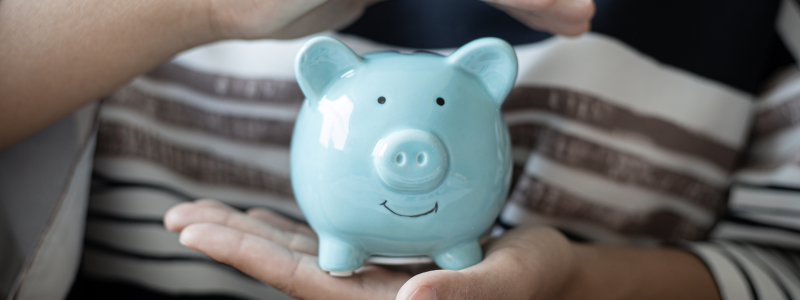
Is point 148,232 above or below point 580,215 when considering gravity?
below

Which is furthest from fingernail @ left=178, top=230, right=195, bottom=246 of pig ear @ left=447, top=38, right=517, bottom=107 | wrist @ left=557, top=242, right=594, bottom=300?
wrist @ left=557, top=242, right=594, bottom=300

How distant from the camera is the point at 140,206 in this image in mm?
916

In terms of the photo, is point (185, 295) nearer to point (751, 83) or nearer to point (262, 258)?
point (262, 258)

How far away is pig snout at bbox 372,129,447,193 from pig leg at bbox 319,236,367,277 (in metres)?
0.11

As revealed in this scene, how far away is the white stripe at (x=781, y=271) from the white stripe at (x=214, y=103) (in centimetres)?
79

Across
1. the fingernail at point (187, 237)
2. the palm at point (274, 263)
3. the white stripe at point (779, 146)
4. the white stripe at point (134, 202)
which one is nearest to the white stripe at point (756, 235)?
the white stripe at point (779, 146)

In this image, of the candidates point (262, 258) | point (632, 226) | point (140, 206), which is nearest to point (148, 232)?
point (140, 206)

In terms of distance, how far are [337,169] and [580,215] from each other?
0.50 metres

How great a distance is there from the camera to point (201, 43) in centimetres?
68

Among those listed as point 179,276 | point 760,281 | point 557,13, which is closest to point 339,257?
point 557,13

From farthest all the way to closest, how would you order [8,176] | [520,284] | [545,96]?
[545,96], [8,176], [520,284]

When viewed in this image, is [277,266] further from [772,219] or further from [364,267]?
[772,219]

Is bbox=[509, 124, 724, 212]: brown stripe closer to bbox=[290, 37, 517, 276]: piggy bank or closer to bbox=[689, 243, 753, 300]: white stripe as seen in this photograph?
bbox=[689, 243, 753, 300]: white stripe

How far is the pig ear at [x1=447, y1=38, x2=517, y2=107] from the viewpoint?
0.57 metres
